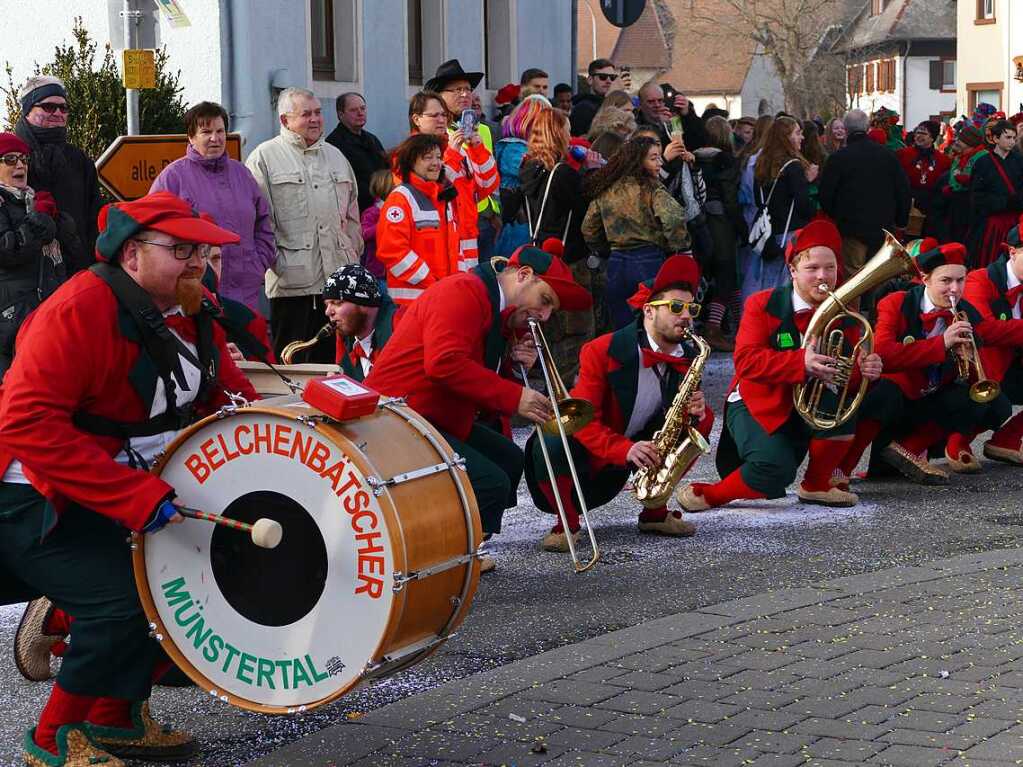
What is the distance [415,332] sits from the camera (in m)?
7.07

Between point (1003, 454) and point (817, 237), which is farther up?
point (817, 237)

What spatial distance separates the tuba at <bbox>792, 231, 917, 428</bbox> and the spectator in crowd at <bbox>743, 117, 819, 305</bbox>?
5.52 metres

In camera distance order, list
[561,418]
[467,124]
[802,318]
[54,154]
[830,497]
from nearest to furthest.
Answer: [561,418] → [802,318] → [830,497] → [54,154] → [467,124]

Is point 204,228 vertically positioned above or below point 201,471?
above

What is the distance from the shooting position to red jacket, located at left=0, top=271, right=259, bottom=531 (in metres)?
4.79

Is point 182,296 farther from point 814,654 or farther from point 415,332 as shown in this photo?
point 814,654

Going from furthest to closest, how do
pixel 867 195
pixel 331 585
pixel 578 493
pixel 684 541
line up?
pixel 867 195, pixel 684 541, pixel 578 493, pixel 331 585

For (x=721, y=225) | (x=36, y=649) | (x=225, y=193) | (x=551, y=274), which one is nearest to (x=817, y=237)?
(x=551, y=274)

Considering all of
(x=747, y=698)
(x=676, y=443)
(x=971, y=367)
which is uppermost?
(x=971, y=367)

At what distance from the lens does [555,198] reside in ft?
40.0

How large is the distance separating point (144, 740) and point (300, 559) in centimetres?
82

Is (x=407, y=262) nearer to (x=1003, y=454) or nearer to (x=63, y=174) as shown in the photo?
(x=63, y=174)

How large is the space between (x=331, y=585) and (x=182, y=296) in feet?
3.32

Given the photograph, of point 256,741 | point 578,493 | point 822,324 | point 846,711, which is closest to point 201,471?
A: point 256,741
